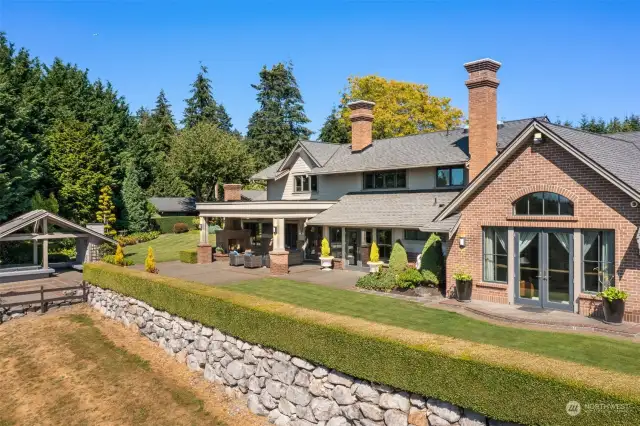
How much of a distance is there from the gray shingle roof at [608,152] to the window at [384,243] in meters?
10.3

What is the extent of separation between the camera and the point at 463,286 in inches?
669

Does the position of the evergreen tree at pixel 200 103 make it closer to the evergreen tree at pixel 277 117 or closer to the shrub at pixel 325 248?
the evergreen tree at pixel 277 117

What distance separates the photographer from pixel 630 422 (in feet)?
17.2

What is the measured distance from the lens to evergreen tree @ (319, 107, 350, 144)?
189 feet

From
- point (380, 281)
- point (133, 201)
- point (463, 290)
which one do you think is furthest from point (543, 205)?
point (133, 201)

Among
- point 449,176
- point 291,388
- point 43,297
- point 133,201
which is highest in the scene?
point 449,176

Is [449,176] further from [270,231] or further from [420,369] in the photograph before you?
[420,369]

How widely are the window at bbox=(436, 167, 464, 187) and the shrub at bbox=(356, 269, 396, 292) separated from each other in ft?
22.6

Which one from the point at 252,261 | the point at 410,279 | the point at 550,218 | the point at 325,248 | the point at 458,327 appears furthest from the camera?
the point at 252,261

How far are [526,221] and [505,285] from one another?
2.46 metres

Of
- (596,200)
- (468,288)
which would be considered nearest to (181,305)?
(468,288)

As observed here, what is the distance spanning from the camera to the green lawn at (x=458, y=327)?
35.5 feet

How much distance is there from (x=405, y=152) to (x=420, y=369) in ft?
69.6

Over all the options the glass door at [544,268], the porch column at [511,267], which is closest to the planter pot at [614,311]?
the glass door at [544,268]
